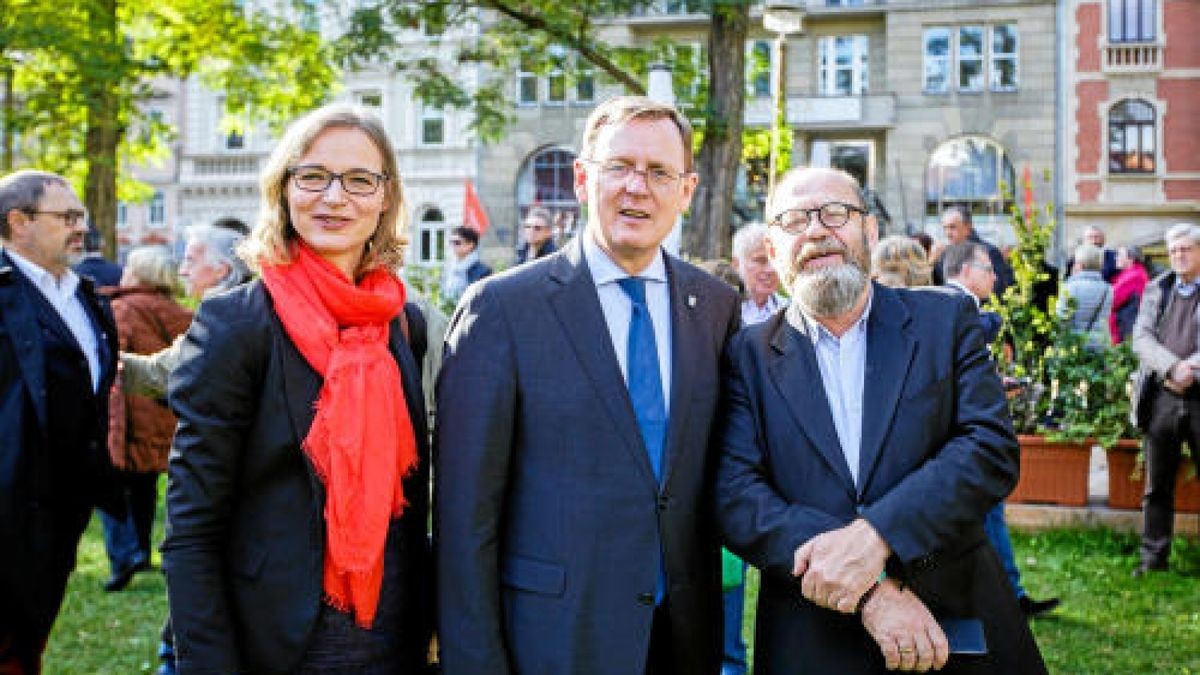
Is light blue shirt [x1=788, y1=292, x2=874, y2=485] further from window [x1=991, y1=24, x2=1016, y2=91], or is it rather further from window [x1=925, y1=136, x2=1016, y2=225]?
window [x1=991, y1=24, x2=1016, y2=91]

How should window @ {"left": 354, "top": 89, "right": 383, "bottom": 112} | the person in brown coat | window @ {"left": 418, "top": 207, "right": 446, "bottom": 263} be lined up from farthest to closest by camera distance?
window @ {"left": 418, "top": 207, "right": 446, "bottom": 263}
window @ {"left": 354, "top": 89, "right": 383, "bottom": 112}
the person in brown coat

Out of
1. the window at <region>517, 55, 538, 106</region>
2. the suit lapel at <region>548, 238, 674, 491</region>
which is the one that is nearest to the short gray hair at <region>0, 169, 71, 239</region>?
the suit lapel at <region>548, 238, 674, 491</region>

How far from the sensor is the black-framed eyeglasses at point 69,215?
14.9 feet

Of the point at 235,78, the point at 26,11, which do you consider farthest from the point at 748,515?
the point at 235,78

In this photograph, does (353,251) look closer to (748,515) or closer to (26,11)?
(748,515)

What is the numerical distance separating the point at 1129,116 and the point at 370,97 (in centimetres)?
2279

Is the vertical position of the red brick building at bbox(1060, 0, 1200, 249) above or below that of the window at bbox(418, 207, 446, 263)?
above

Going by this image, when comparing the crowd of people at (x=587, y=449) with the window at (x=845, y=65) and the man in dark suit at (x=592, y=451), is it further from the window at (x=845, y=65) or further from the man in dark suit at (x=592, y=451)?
the window at (x=845, y=65)

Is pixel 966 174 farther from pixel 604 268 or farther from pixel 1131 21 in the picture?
pixel 604 268

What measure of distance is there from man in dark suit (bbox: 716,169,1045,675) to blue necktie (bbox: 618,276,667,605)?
0.74 feet

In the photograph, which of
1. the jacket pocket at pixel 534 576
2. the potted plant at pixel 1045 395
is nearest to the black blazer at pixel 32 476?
the jacket pocket at pixel 534 576

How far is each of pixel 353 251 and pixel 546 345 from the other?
0.55 meters

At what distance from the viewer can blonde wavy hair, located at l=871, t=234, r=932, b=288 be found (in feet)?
18.9

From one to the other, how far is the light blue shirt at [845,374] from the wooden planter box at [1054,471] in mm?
5541
